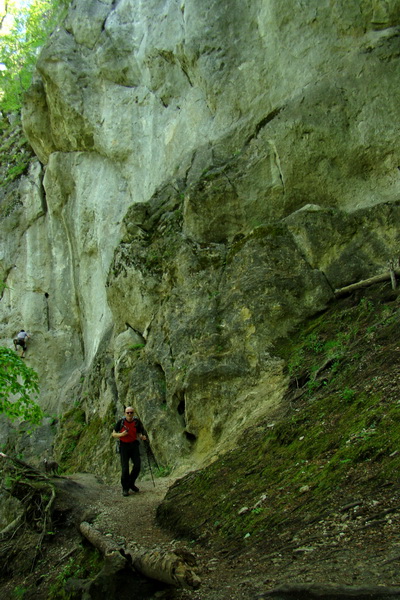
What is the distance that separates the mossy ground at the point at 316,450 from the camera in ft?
17.4

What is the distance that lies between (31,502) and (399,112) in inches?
437

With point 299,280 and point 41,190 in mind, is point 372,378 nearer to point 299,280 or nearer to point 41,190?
point 299,280

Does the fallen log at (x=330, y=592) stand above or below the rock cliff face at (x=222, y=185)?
below

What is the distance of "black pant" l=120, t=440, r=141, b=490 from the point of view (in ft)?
32.3

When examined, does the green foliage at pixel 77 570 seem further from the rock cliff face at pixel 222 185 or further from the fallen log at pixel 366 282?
the fallen log at pixel 366 282

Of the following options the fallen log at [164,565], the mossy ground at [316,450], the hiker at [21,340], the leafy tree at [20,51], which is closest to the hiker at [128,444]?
the mossy ground at [316,450]

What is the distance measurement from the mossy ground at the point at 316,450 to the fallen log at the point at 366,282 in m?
0.33

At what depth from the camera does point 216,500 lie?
22.2 ft

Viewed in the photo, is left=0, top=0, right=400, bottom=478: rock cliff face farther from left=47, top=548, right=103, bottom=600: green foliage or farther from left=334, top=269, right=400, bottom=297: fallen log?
left=47, top=548, right=103, bottom=600: green foliage

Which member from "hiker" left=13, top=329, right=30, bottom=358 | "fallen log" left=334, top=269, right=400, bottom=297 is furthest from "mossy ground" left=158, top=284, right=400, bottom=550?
"hiker" left=13, top=329, right=30, bottom=358

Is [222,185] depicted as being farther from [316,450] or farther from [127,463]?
[316,450]

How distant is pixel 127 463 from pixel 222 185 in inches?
287

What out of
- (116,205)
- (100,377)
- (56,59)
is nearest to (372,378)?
(100,377)

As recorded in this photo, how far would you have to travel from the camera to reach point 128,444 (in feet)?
33.1
